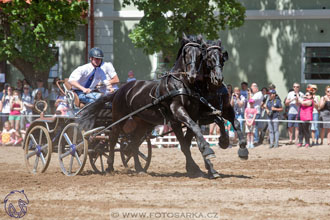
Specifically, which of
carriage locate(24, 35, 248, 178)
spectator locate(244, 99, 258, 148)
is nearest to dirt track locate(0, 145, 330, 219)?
carriage locate(24, 35, 248, 178)

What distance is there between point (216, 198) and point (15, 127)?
Result: 1277cm

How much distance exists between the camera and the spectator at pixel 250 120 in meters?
19.4

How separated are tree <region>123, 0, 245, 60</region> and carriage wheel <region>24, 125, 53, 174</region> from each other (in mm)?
8959

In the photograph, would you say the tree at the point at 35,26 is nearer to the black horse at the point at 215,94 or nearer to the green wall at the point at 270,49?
the green wall at the point at 270,49

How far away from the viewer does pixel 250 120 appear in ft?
63.8

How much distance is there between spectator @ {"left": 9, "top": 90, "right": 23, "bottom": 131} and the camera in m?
20.4

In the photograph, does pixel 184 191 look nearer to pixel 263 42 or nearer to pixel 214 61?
pixel 214 61

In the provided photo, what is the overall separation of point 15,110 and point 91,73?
8751 millimetres

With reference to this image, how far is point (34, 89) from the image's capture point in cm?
2222

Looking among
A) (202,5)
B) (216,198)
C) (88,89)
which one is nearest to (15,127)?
(202,5)

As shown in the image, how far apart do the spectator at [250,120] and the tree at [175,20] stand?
3032 mm

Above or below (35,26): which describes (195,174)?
below

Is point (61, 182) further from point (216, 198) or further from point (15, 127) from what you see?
point (15, 127)

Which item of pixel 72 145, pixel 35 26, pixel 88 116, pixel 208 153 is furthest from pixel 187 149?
pixel 35 26
